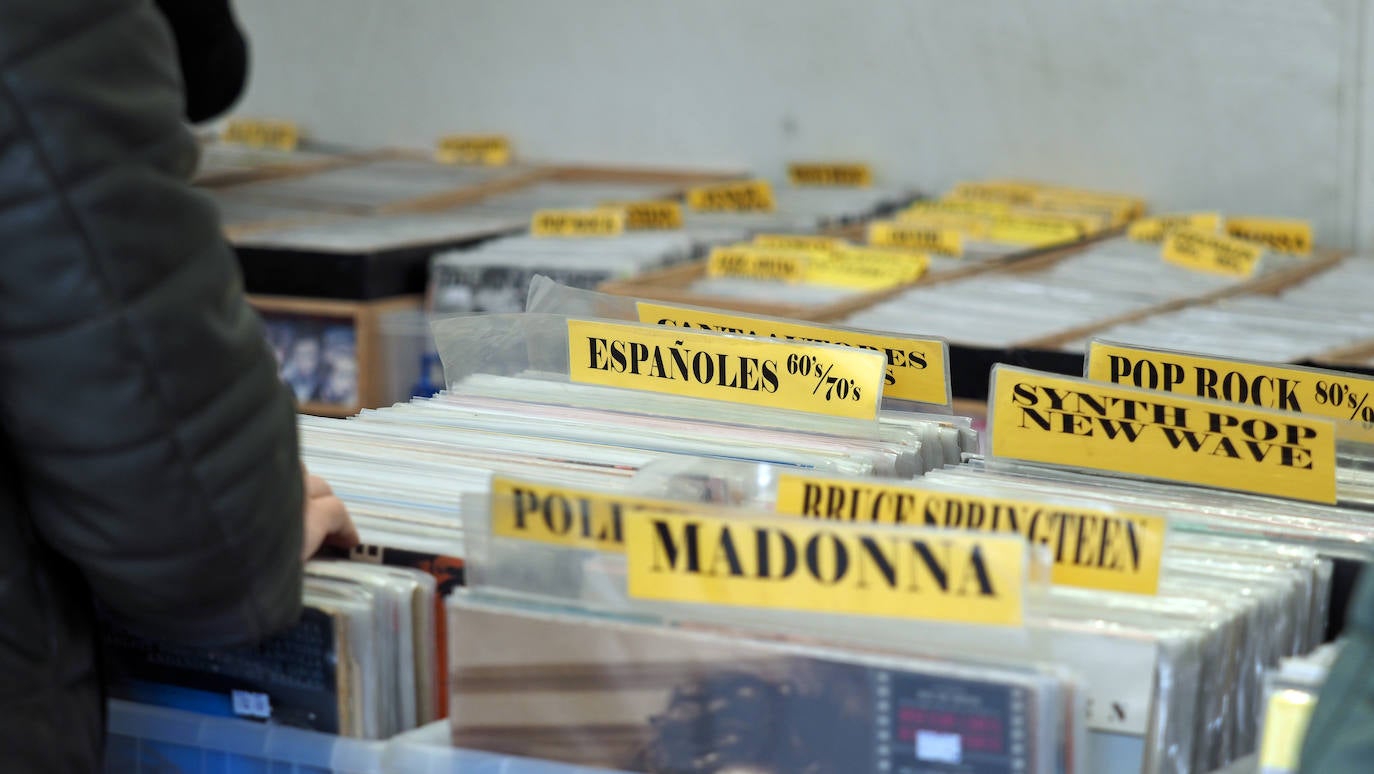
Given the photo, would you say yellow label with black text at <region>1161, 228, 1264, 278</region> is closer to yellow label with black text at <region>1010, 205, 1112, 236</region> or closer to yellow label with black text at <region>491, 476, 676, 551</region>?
yellow label with black text at <region>1010, 205, 1112, 236</region>

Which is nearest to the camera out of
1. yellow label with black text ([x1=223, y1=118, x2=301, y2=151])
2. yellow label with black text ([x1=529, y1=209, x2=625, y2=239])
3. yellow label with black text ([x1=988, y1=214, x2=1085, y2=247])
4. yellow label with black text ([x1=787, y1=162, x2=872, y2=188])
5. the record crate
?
the record crate

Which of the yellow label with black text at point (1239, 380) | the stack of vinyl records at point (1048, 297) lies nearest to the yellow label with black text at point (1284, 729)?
the yellow label with black text at point (1239, 380)

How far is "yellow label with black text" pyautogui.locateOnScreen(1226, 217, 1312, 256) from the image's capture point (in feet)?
10.7

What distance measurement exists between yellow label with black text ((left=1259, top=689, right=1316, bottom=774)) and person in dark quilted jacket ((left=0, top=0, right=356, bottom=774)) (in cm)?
58

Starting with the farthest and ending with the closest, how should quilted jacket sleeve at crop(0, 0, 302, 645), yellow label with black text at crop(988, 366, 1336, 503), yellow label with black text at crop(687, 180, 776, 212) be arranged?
yellow label with black text at crop(687, 180, 776, 212)
yellow label with black text at crop(988, 366, 1336, 503)
quilted jacket sleeve at crop(0, 0, 302, 645)

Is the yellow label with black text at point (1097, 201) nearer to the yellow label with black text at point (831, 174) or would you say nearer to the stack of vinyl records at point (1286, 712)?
the yellow label with black text at point (831, 174)

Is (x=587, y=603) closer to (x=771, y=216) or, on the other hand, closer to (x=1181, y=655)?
(x=1181, y=655)

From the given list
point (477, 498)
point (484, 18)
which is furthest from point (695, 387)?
point (484, 18)

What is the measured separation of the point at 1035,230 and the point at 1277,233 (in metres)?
0.52

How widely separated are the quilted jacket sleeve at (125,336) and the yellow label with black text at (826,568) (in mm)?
234

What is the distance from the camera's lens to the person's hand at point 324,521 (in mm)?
1098

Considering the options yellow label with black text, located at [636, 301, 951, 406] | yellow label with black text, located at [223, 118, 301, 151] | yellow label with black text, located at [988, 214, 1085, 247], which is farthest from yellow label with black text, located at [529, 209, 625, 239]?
yellow label with black text, located at [636, 301, 951, 406]

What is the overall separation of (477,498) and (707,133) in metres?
3.21

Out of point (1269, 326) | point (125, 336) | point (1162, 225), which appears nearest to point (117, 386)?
point (125, 336)
